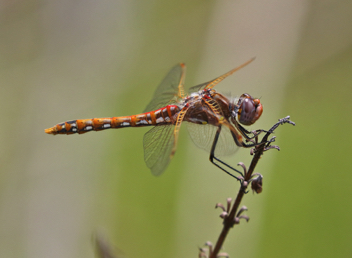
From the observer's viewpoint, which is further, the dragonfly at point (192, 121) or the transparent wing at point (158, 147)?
the dragonfly at point (192, 121)

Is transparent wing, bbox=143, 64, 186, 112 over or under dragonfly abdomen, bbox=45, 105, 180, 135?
over

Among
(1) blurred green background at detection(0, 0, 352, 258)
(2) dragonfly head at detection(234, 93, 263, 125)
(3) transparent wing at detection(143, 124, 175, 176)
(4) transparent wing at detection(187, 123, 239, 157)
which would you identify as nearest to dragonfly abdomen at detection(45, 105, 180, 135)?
(3) transparent wing at detection(143, 124, 175, 176)

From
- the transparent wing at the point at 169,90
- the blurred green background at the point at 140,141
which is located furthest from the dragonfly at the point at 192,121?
the blurred green background at the point at 140,141

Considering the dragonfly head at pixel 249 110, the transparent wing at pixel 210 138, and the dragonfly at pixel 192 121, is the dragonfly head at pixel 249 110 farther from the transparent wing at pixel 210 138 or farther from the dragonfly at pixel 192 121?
the transparent wing at pixel 210 138

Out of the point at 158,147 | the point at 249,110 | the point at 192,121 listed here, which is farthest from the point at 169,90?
the point at 249,110

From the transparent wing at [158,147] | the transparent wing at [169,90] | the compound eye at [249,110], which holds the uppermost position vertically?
the transparent wing at [169,90]

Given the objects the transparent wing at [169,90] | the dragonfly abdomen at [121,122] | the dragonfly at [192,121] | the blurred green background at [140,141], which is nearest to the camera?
the dragonfly at [192,121]

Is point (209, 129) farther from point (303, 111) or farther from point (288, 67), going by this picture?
point (303, 111)

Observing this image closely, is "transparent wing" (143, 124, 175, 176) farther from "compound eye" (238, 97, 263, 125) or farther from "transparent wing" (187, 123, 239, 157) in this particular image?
"compound eye" (238, 97, 263, 125)
